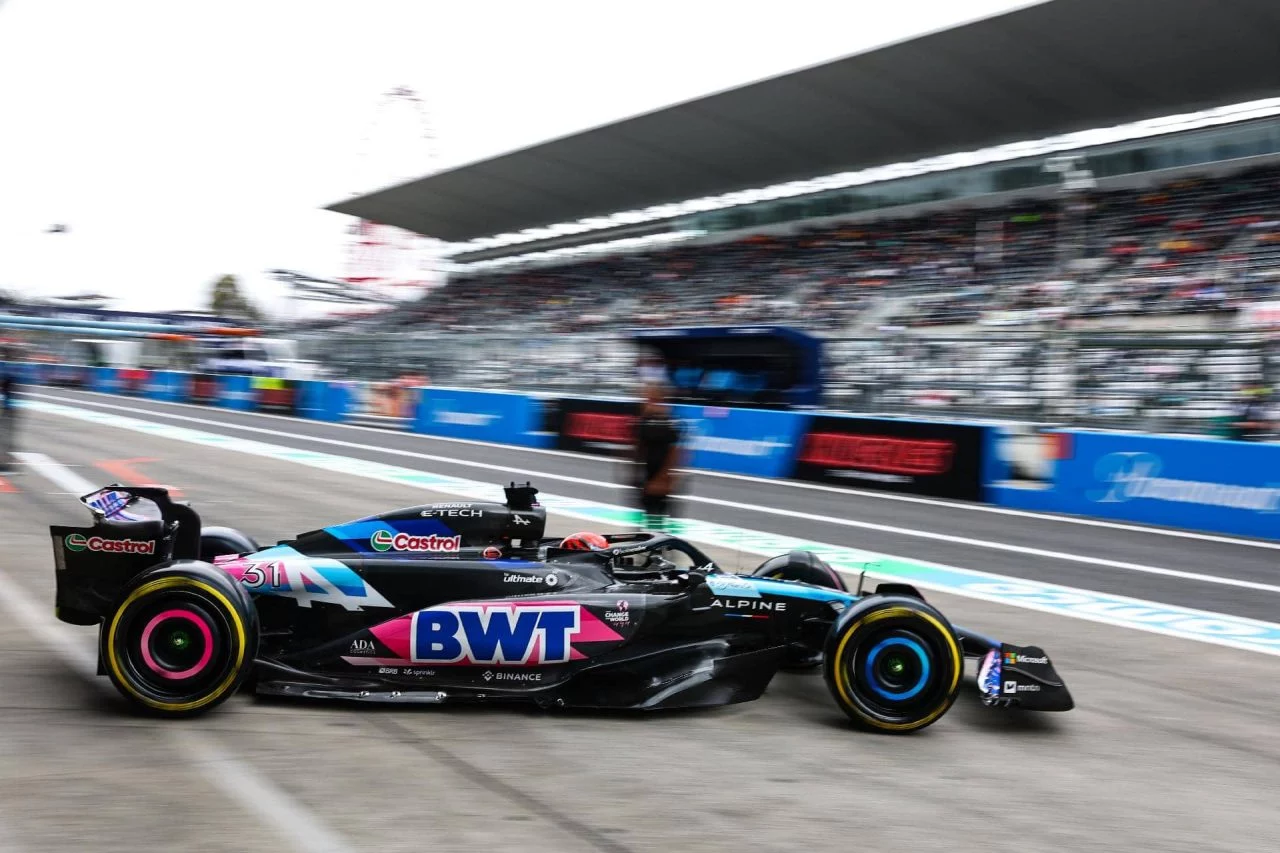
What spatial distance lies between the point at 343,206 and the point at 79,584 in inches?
1664

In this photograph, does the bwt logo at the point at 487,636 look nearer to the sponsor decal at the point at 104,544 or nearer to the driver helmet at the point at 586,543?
the driver helmet at the point at 586,543

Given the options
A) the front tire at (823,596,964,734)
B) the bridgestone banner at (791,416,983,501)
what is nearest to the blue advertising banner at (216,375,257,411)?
the bridgestone banner at (791,416,983,501)

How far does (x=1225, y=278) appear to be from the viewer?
1870cm

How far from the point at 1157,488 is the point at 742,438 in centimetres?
660

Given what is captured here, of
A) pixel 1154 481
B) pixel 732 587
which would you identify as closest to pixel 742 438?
pixel 1154 481

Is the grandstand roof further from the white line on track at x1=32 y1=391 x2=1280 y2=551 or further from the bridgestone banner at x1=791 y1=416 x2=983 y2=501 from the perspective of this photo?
the white line on track at x1=32 y1=391 x2=1280 y2=551

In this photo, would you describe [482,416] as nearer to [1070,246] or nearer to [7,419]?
[7,419]

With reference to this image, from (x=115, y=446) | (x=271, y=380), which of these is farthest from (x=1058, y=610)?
(x=271, y=380)

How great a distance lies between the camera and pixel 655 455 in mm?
8484

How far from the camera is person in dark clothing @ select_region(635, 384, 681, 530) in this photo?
8.45 m

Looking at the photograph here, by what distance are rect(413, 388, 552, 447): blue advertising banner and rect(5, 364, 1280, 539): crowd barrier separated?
0.13 ft

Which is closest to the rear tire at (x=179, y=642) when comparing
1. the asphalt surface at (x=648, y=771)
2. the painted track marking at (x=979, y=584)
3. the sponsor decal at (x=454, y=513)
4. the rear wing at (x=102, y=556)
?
the asphalt surface at (x=648, y=771)

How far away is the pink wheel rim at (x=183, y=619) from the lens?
459 cm

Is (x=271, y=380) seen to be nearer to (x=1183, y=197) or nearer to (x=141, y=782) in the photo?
(x=1183, y=197)
